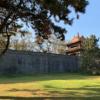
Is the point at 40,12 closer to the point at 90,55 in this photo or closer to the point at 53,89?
the point at 53,89

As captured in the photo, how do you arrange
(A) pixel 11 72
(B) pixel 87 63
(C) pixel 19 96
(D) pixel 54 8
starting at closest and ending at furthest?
(D) pixel 54 8 < (C) pixel 19 96 < (A) pixel 11 72 < (B) pixel 87 63

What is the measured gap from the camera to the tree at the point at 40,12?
21.1 m

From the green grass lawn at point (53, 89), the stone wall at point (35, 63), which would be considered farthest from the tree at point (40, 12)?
the stone wall at point (35, 63)

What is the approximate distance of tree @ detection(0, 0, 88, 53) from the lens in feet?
69.3

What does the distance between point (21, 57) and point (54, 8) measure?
121ft

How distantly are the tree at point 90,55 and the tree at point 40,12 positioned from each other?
38633 millimetres

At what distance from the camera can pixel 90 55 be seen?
61.6m

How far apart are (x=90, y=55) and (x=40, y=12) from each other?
133ft

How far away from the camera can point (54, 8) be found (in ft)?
68.1

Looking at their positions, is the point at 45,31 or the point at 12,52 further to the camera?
the point at 12,52

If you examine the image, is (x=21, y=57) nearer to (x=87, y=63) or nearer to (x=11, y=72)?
(x=11, y=72)

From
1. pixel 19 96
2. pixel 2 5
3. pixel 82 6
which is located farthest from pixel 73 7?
pixel 19 96

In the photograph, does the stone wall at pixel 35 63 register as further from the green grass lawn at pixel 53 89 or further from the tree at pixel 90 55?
the green grass lawn at pixel 53 89

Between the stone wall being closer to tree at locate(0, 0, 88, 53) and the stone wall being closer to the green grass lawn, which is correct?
the green grass lawn
